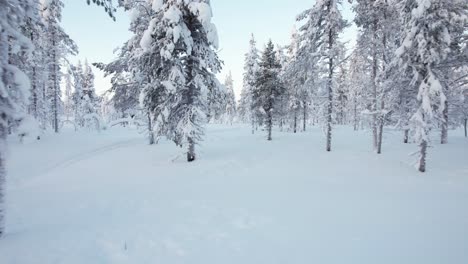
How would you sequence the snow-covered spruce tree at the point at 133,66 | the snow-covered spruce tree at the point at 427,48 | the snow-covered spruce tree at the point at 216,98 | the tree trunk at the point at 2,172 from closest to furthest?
1. the tree trunk at the point at 2,172
2. the snow-covered spruce tree at the point at 427,48
3. the snow-covered spruce tree at the point at 216,98
4. the snow-covered spruce tree at the point at 133,66

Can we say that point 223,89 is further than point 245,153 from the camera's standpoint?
No

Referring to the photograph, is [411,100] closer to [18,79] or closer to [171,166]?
[171,166]

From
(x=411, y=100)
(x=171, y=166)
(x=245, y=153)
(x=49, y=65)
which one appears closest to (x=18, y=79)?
(x=171, y=166)

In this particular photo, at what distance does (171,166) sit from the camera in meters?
15.9

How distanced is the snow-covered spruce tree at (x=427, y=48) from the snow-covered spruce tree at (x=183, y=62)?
10944 millimetres

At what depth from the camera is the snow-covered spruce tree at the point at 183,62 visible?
1473 cm

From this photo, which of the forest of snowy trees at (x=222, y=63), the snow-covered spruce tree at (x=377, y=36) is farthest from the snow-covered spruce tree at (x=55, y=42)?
the snow-covered spruce tree at (x=377, y=36)

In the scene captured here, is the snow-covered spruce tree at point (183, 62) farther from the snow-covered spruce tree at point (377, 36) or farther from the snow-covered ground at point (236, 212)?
the snow-covered spruce tree at point (377, 36)

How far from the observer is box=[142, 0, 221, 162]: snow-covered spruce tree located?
48.3 feet

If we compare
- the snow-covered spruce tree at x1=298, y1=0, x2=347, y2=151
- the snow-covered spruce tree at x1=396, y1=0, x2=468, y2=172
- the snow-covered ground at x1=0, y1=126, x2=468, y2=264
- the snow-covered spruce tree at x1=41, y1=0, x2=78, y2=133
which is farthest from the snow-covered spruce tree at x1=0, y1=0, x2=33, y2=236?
the snow-covered spruce tree at x1=41, y1=0, x2=78, y2=133

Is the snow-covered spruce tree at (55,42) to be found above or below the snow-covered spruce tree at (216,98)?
above

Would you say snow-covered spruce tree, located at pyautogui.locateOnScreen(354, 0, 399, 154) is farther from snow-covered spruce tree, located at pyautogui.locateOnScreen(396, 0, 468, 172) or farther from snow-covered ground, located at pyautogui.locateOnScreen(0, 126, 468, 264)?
snow-covered ground, located at pyautogui.locateOnScreen(0, 126, 468, 264)

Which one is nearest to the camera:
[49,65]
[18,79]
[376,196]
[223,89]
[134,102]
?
[18,79]

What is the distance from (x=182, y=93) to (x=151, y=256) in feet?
38.0
